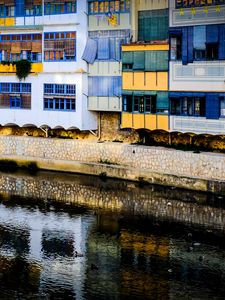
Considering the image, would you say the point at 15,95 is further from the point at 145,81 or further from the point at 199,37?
the point at 199,37

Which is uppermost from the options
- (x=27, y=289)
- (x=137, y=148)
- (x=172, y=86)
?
(x=172, y=86)

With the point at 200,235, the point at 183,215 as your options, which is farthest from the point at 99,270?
the point at 183,215

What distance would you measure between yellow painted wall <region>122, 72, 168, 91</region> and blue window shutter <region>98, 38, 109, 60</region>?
4.78 ft

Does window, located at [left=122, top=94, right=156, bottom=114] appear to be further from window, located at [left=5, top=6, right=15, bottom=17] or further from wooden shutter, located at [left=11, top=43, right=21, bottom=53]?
window, located at [left=5, top=6, right=15, bottom=17]

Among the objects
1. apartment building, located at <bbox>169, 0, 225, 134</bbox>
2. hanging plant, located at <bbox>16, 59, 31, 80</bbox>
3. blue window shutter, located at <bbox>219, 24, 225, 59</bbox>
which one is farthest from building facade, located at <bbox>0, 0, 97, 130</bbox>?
blue window shutter, located at <bbox>219, 24, 225, 59</bbox>

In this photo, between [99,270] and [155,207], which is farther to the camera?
[155,207]

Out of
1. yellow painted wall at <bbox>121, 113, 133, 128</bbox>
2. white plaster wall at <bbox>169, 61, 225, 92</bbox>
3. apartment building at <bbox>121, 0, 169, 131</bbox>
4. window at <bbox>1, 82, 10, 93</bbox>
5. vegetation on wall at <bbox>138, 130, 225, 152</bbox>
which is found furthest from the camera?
window at <bbox>1, 82, 10, 93</bbox>

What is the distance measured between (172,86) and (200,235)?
9887 millimetres

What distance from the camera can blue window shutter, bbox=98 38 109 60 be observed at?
3572cm

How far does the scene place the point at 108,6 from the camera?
35.6 metres

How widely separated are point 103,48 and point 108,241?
43.8 ft

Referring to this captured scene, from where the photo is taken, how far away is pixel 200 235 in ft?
82.6

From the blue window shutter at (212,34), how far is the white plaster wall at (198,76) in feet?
2.96

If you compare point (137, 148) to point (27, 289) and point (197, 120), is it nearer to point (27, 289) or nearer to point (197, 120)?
point (197, 120)
